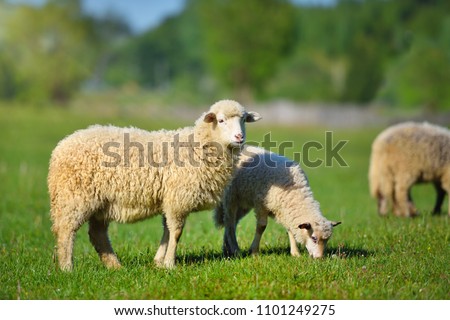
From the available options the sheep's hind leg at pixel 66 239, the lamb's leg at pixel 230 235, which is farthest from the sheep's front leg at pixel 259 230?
the sheep's hind leg at pixel 66 239

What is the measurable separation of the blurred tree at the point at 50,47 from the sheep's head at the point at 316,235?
6002 centimetres

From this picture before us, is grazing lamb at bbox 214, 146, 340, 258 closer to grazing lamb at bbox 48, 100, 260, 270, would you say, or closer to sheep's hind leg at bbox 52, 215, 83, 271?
grazing lamb at bbox 48, 100, 260, 270

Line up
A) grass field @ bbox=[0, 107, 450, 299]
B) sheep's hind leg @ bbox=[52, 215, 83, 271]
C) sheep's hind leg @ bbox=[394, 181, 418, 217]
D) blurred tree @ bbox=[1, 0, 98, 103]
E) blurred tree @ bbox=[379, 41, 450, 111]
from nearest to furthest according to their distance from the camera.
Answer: grass field @ bbox=[0, 107, 450, 299] → sheep's hind leg @ bbox=[52, 215, 83, 271] → sheep's hind leg @ bbox=[394, 181, 418, 217] → blurred tree @ bbox=[379, 41, 450, 111] → blurred tree @ bbox=[1, 0, 98, 103]

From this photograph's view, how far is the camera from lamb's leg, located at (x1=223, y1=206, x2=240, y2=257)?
877cm

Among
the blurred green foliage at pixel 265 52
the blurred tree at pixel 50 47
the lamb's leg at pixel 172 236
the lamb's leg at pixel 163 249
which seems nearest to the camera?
the lamb's leg at pixel 172 236

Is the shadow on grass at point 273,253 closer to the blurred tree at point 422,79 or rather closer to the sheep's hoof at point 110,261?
the sheep's hoof at point 110,261

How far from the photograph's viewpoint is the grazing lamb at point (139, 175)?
301 inches

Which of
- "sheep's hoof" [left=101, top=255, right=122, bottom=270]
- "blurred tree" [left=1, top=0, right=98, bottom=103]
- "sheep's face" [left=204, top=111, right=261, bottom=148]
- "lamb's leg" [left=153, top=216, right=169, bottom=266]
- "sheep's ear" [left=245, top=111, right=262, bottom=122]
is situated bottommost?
"sheep's hoof" [left=101, top=255, right=122, bottom=270]

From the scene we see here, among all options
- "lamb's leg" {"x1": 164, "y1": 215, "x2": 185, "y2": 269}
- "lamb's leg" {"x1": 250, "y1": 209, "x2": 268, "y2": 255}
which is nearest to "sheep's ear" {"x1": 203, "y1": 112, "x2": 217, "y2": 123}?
"lamb's leg" {"x1": 164, "y1": 215, "x2": 185, "y2": 269}

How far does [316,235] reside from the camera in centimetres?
824

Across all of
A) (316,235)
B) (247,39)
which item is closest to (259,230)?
(316,235)

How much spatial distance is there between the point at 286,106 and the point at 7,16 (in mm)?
31087

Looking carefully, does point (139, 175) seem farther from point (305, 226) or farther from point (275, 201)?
point (305, 226)

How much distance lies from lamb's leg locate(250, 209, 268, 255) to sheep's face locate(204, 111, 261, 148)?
46.0 inches
